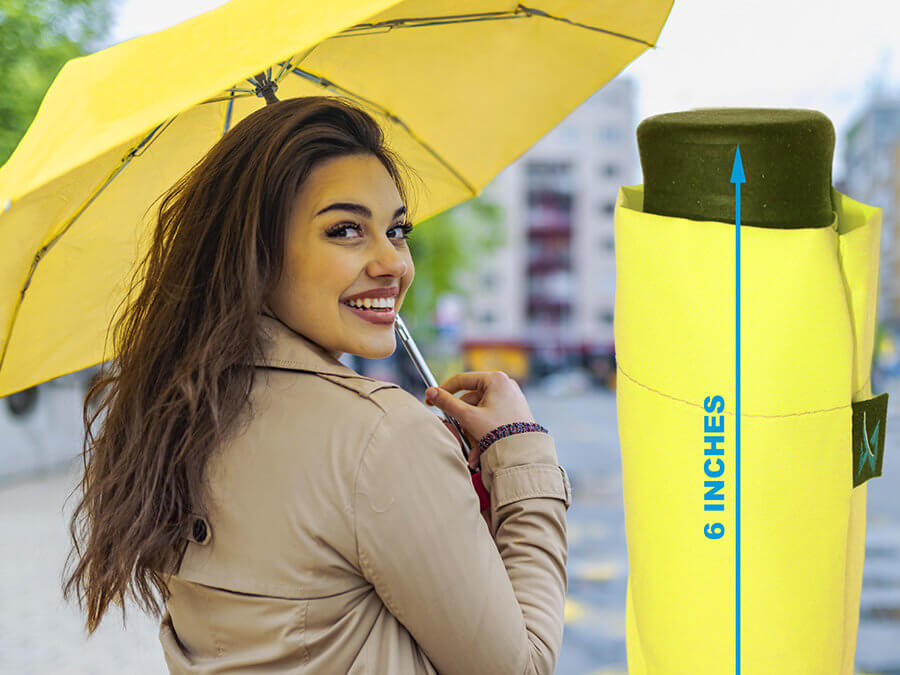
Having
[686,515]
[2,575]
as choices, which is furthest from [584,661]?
[2,575]

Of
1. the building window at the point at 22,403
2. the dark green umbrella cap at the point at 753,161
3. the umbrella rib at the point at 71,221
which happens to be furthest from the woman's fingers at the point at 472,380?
the building window at the point at 22,403

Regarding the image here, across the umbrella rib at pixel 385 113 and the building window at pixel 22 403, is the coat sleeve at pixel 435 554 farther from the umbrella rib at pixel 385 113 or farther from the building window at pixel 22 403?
the building window at pixel 22 403

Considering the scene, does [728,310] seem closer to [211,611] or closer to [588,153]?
[211,611]

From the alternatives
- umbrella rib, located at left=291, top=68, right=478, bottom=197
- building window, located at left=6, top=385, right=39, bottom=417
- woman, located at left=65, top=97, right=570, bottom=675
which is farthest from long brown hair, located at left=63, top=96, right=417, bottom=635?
building window, located at left=6, top=385, right=39, bottom=417

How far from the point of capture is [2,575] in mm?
6961

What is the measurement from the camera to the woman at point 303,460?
4.20 ft

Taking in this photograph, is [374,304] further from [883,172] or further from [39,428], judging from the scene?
[883,172]

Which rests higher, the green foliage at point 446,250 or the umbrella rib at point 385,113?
the umbrella rib at point 385,113

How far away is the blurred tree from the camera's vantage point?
9.79 metres

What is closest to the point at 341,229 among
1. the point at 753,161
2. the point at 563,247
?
the point at 753,161

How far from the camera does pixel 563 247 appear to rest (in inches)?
2127

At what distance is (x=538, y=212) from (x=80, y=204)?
53.5 metres

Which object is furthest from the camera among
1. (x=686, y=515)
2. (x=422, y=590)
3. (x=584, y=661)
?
(x=584, y=661)

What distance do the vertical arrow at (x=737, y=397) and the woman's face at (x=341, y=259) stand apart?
60 centimetres
